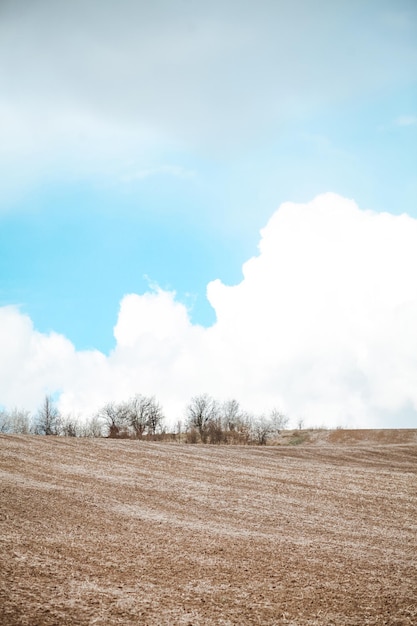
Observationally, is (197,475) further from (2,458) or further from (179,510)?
(2,458)

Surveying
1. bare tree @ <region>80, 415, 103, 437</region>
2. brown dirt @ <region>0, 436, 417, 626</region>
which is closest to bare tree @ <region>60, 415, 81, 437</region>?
bare tree @ <region>80, 415, 103, 437</region>

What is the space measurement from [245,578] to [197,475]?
16029 mm

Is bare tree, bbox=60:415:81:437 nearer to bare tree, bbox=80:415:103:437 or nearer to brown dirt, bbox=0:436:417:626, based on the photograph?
bare tree, bbox=80:415:103:437

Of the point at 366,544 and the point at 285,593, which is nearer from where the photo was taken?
the point at 285,593

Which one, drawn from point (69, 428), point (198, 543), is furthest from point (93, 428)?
point (198, 543)

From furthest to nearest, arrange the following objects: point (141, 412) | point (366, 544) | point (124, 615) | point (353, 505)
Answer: point (141, 412) → point (353, 505) → point (366, 544) → point (124, 615)

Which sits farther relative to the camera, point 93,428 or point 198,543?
point 93,428

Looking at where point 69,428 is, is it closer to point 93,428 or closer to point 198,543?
point 93,428

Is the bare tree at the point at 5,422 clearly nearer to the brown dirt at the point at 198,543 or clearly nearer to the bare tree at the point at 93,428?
the bare tree at the point at 93,428

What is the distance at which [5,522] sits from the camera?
1522 cm

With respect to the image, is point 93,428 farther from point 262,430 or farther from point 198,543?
point 198,543

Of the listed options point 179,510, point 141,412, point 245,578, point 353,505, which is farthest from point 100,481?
point 141,412

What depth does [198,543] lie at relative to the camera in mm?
15070

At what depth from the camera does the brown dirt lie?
1002 centimetres
